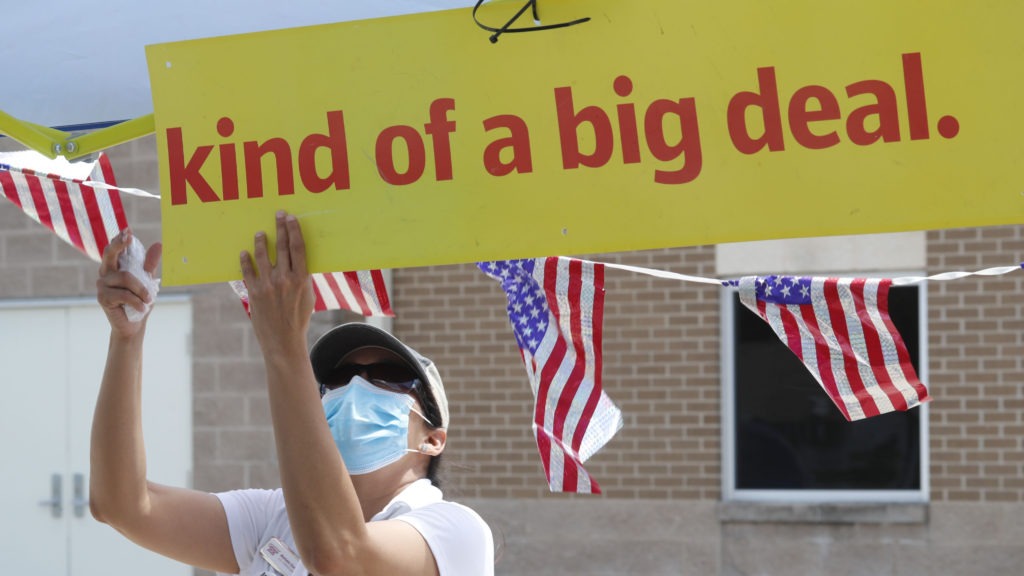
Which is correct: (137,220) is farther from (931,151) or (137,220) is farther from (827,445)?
(931,151)

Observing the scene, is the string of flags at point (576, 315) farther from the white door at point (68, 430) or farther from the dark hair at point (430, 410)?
the white door at point (68, 430)

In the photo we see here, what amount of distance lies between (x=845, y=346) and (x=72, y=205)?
2.35 meters

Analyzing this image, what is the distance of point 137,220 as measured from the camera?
335 inches

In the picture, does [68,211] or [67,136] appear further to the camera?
[68,211]

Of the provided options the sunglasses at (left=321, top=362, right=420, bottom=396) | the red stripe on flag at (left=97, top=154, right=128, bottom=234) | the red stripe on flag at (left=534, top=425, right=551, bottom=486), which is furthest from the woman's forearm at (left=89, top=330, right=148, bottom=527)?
the red stripe on flag at (left=534, top=425, right=551, bottom=486)

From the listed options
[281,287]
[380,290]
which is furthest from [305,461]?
[380,290]

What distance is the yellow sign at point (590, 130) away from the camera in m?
1.77

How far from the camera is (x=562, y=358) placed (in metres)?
3.93

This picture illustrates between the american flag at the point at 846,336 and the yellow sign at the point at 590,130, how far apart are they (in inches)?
74.4

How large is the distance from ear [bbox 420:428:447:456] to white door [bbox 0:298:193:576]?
20.1ft

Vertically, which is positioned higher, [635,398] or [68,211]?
[68,211]

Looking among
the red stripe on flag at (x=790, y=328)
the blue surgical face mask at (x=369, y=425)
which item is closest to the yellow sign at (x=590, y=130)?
the blue surgical face mask at (x=369, y=425)

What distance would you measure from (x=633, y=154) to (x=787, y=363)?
668 centimetres

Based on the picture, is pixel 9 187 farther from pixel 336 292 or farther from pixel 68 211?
pixel 336 292
